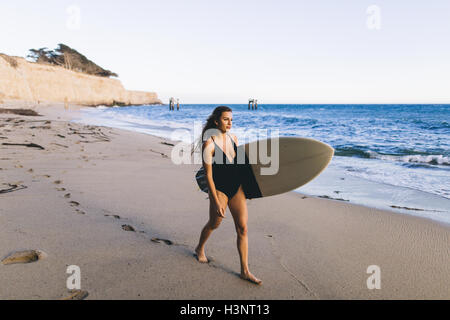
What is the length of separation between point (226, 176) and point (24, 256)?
1821 mm

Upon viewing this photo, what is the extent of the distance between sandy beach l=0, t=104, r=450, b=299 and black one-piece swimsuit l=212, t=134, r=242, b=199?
2.35ft

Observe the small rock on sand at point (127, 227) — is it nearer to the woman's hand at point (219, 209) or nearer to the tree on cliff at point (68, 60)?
the woman's hand at point (219, 209)

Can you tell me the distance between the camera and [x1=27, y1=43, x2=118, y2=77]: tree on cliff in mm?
53031

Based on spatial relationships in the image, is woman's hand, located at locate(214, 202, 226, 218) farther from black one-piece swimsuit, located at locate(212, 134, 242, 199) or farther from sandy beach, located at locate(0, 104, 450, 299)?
sandy beach, located at locate(0, 104, 450, 299)

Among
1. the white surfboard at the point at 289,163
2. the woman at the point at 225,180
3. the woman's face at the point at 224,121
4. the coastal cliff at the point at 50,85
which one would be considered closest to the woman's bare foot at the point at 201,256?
the woman at the point at 225,180

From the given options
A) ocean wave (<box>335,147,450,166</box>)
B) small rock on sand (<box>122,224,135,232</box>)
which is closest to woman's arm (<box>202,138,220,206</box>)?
small rock on sand (<box>122,224,135,232</box>)

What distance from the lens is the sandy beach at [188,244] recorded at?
199cm

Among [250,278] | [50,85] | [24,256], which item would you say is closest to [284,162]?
[250,278]

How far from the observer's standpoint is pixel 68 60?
56156mm

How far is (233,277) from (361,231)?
179 cm

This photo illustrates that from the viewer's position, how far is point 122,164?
6.00 meters

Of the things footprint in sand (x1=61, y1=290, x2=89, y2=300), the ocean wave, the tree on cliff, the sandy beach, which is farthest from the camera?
the tree on cliff
